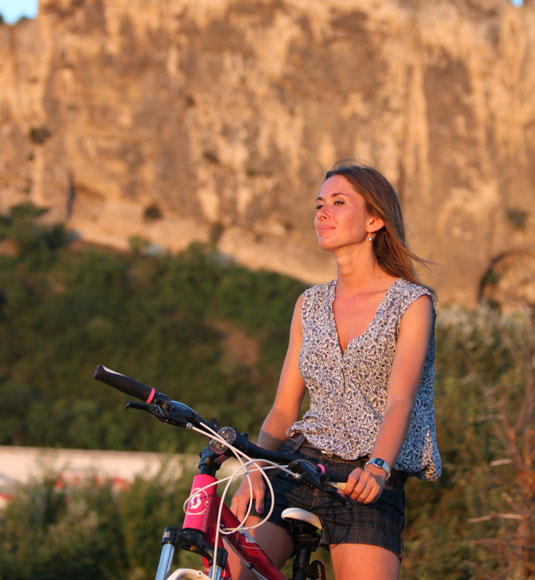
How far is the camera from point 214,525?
2053mm

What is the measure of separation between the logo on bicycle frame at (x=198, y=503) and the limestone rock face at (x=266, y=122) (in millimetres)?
29472

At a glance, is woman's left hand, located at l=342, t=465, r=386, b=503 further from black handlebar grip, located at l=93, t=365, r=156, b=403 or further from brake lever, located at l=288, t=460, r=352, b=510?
black handlebar grip, located at l=93, t=365, r=156, b=403

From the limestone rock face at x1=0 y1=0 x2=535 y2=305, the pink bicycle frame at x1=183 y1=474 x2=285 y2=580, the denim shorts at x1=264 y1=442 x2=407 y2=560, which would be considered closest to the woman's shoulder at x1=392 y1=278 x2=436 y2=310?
the denim shorts at x1=264 y1=442 x2=407 y2=560

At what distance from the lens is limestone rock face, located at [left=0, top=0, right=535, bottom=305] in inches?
1234

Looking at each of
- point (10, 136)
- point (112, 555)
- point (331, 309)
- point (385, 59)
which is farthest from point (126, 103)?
point (331, 309)

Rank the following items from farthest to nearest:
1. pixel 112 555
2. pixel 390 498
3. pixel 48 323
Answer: pixel 48 323, pixel 112 555, pixel 390 498

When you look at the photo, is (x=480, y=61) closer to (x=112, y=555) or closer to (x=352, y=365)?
(x=112, y=555)

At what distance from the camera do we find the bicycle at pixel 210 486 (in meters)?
1.95

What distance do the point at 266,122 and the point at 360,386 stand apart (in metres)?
30.1

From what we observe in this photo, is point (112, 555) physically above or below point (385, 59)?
below

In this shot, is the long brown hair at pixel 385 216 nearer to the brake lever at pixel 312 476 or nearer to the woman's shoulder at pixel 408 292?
the woman's shoulder at pixel 408 292

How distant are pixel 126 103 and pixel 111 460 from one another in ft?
66.2

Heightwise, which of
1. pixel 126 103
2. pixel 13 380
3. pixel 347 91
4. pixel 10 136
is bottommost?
pixel 13 380

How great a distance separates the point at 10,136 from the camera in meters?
32.1
